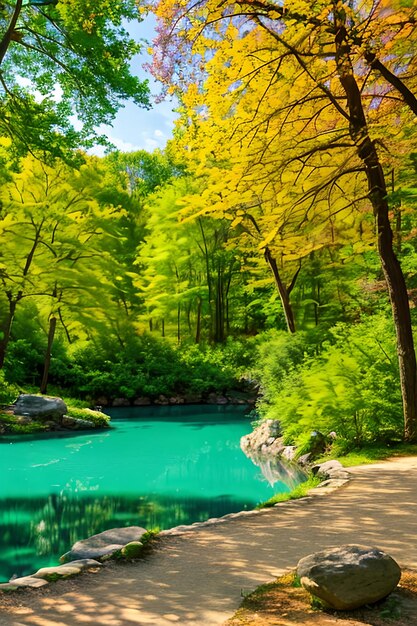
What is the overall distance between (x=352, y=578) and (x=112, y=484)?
7239 millimetres

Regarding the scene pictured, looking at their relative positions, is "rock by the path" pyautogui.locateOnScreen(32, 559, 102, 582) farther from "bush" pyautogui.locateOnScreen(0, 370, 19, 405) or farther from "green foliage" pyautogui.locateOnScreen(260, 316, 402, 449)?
"bush" pyautogui.locateOnScreen(0, 370, 19, 405)

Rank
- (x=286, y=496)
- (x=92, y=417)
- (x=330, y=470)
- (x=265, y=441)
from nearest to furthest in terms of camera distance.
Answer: (x=286, y=496)
(x=330, y=470)
(x=265, y=441)
(x=92, y=417)

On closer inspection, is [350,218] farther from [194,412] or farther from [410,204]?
[194,412]

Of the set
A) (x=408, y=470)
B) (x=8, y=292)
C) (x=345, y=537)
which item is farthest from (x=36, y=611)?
(x=8, y=292)

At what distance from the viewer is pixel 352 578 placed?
114 inches

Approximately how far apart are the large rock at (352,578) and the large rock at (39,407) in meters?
12.9

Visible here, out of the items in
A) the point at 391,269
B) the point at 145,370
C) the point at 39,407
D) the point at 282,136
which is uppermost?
the point at 282,136

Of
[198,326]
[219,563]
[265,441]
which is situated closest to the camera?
[219,563]

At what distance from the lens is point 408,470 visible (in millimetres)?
7172

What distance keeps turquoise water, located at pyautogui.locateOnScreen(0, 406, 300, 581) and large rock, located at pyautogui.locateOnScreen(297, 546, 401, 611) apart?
3.58 metres

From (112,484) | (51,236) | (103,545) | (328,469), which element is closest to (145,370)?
(51,236)

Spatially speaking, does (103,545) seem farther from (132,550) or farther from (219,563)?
(219,563)

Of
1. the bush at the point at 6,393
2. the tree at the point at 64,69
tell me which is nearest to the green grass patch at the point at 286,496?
the tree at the point at 64,69

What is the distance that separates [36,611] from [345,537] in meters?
2.51
